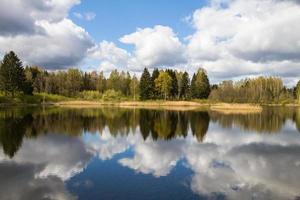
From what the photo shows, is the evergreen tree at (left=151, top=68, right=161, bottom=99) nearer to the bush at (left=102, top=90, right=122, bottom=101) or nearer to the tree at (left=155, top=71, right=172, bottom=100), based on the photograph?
the tree at (left=155, top=71, right=172, bottom=100)

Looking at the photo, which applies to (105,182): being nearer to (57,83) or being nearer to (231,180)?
(231,180)

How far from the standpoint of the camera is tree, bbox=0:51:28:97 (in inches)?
3499

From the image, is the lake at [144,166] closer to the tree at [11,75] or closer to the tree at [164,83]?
the tree at [11,75]

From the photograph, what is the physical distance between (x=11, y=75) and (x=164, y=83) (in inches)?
1973

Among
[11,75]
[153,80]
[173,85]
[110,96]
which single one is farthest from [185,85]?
[11,75]

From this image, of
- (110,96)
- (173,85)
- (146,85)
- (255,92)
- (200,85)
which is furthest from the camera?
(255,92)

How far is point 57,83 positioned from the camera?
5330 inches

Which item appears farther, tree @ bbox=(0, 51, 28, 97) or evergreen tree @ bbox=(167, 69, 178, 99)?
evergreen tree @ bbox=(167, 69, 178, 99)

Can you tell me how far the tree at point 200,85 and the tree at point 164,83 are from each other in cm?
1001

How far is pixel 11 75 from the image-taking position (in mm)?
89625

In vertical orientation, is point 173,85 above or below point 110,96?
above

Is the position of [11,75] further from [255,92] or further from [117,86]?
[255,92]

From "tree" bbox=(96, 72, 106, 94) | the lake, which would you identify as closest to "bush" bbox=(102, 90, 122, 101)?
"tree" bbox=(96, 72, 106, 94)

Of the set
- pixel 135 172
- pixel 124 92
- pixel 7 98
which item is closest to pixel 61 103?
pixel 7 98
